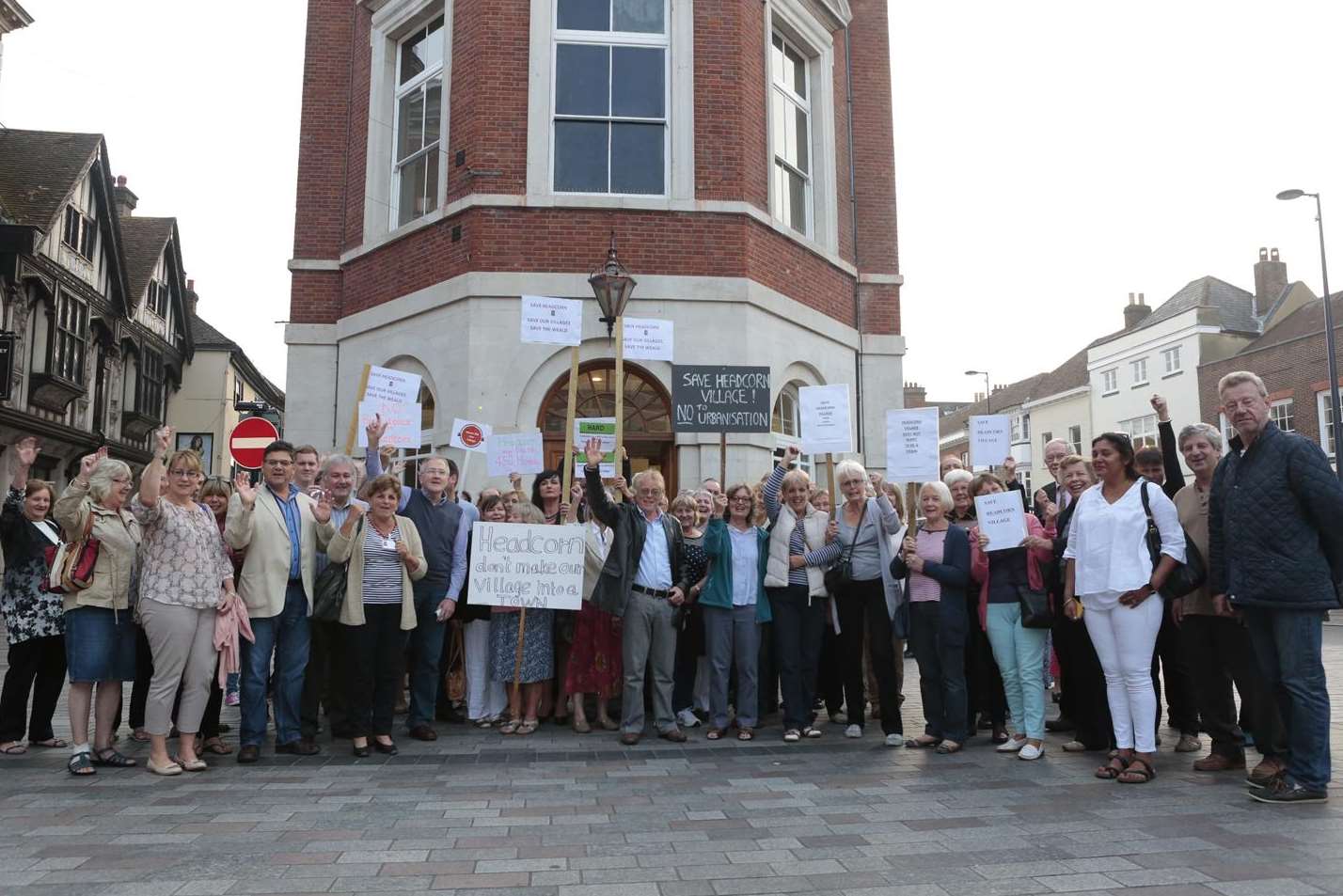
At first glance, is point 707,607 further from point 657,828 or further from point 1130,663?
point 1130,663

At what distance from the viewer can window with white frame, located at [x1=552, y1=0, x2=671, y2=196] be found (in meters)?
11.6

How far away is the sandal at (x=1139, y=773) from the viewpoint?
17.4ft

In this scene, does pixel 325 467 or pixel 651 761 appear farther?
pixel 325 467

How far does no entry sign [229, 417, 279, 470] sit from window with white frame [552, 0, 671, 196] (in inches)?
185

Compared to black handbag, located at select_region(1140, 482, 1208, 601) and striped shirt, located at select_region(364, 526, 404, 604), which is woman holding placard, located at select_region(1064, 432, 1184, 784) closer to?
black handbag, located at select_region(1140, 482, 1208, 601)

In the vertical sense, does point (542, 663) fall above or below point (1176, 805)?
above

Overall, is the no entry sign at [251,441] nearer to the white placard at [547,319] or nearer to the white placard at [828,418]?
the white placard at [547,319]

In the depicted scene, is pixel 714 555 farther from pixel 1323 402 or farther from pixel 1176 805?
pixel 1323 402

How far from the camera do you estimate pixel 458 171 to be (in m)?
11.5

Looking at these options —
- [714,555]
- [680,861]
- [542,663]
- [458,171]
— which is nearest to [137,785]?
[542,663]

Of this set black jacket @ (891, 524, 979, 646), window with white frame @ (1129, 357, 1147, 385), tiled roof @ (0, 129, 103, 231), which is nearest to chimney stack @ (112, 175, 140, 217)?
tiled roof @ (0, 129, 103, 231)

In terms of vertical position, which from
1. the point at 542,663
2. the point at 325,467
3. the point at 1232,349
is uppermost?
the point at 1232,349

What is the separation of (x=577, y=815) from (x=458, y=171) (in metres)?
8.80

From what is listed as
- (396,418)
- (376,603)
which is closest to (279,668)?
(376,603)
